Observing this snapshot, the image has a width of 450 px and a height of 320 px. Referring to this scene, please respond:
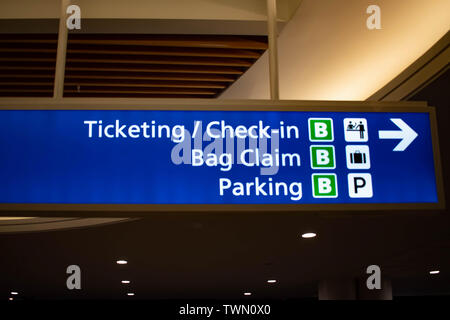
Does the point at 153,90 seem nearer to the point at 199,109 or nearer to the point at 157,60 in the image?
the point at 157,60

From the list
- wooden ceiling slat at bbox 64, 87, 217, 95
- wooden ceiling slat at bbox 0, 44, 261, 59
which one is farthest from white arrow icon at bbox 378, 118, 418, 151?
wooden ceiling slat at bbox 64, 87, 217, 95

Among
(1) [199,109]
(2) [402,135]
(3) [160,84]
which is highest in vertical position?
(3) [160,84]

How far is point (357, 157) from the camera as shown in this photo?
2141mm

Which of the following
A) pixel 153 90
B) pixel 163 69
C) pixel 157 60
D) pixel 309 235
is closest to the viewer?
pixel 157 60

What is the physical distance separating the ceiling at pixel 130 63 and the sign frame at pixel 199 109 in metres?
1.81

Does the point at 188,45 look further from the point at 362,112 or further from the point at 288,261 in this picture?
the point at 288,261

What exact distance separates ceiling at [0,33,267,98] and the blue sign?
6.13 ft

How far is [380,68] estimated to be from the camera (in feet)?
12.2

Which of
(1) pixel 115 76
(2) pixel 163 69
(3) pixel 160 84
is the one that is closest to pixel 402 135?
(2) pixel 163 69

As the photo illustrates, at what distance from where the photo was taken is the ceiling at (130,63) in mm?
3883

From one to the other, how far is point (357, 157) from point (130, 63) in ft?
8.46

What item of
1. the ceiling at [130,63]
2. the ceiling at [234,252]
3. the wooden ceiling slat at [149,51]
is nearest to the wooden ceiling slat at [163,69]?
the ceiling at [130,63]

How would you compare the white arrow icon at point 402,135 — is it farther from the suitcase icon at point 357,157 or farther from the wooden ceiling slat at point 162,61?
the wooden ceiling slat at point 162,61

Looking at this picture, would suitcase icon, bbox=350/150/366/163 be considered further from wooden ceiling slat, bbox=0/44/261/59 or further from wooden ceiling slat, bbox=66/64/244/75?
wooden ceiling slat, bbox=66/64/244/75
